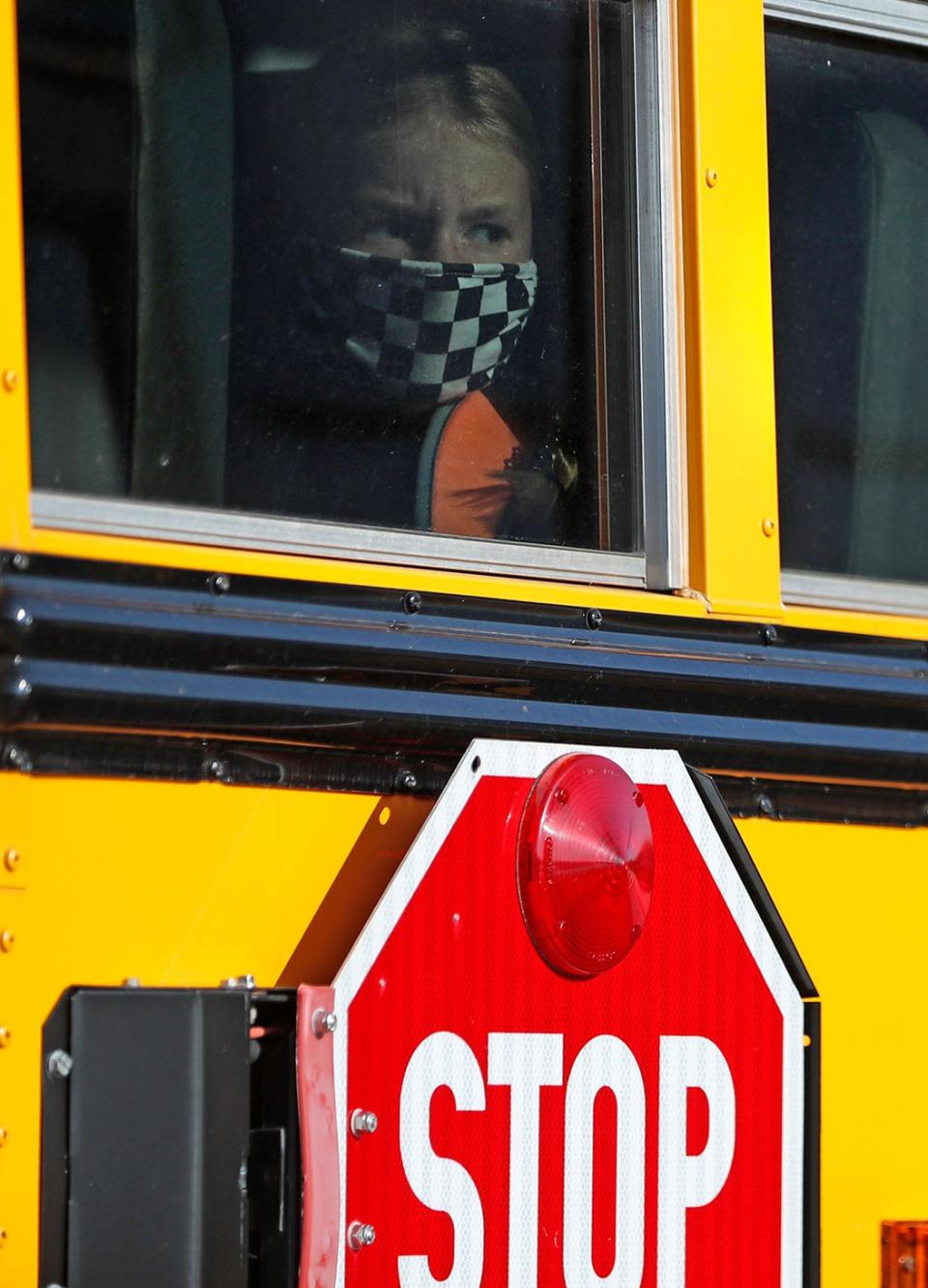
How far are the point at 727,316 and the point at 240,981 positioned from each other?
2.56 feet

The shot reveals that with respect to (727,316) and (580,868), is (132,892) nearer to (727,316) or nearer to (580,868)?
(580,868)

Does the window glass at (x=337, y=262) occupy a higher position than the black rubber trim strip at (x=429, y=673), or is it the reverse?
the window glass at (x=337, y=262)

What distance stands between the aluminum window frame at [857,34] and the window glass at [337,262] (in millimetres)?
213

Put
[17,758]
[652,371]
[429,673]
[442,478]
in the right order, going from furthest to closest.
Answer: [652,371] → [442,478] → [429,673] → [17,758]

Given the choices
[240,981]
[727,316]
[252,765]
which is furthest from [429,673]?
[727,316]

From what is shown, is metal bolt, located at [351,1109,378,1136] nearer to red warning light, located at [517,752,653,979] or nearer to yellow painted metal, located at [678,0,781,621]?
red warning light, located at [517,752,653,979]

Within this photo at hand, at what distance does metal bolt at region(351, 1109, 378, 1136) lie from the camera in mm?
1551

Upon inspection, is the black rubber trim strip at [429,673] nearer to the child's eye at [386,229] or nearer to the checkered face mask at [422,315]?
the checkered face mask at [422,315]

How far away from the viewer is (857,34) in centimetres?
211

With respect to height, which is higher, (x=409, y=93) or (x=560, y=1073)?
(x=409, y=93)

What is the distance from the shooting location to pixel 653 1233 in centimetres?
173

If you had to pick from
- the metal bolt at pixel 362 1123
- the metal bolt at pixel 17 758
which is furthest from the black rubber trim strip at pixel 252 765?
the metal bolt at pixel 362 1123

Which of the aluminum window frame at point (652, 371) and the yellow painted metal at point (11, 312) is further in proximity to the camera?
the aluminum window frame at point (652, 371)

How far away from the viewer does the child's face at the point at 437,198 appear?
1718 millimetres
